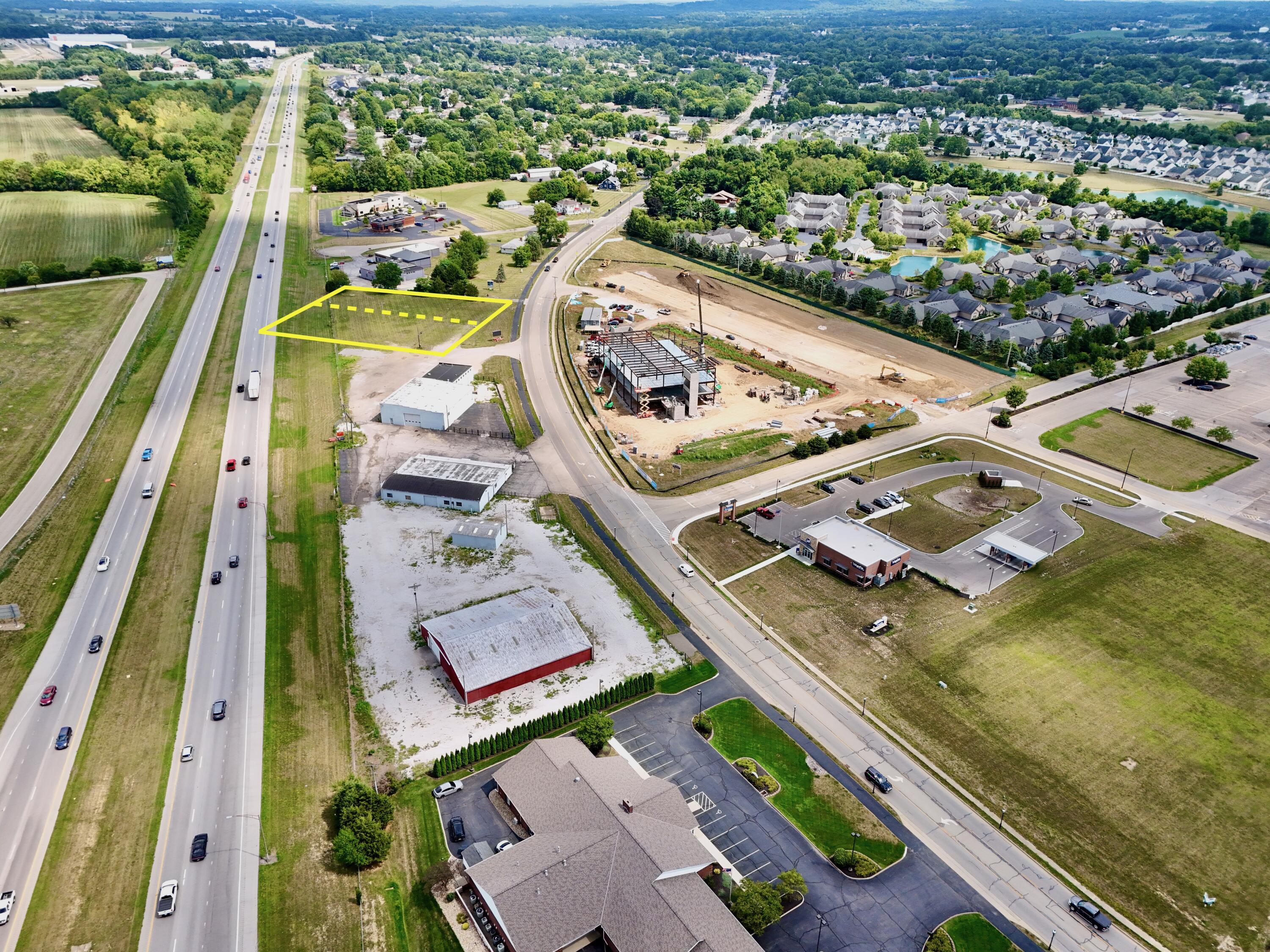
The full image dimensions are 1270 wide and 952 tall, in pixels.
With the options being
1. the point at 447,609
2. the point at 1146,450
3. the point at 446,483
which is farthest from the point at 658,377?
the point at 1146,450

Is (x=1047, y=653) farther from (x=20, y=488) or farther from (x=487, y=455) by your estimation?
(x=20, y=488)

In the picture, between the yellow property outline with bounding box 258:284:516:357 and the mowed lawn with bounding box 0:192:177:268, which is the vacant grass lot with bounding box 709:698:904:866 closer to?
the yellow property outline with bounding box 258:284:516:357

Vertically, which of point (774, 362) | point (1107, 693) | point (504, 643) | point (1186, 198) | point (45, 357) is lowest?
point (1107, 693)

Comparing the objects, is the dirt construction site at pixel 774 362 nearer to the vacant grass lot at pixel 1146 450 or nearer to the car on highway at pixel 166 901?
the vacant grass lot at pixel 1146 450

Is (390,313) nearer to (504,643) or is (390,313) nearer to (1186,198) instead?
(504,643)

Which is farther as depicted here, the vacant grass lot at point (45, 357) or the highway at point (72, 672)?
the vacant grass lot at point (45, 357)

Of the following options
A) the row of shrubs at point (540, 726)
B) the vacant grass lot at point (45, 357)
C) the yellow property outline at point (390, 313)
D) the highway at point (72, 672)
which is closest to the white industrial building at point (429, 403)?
the yellow property outline at point (390, 313)
